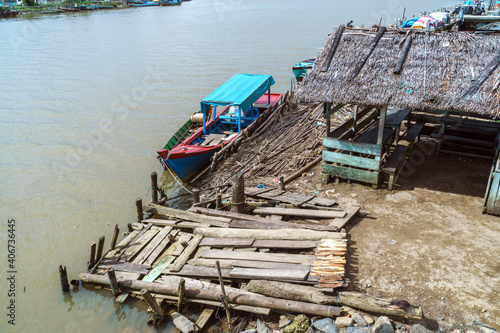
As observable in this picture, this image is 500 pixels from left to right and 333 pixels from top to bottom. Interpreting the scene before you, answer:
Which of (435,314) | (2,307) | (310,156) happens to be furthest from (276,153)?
(2,307)

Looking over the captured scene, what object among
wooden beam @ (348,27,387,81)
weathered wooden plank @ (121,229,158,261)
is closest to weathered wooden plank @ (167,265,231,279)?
weathered wooden plank @ (121,229,158,261)

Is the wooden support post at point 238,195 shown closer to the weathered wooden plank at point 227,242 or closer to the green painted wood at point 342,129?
the weathered wooden plank at point 227,242

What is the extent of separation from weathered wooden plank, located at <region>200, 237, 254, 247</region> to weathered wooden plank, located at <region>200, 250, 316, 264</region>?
0.74 feet

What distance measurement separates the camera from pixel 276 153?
1373cm

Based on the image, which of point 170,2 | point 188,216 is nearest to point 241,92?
point 188,216

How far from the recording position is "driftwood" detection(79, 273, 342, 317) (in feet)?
22.2

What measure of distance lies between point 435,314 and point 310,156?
24.0 ft

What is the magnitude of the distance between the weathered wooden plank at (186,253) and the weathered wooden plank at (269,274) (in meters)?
1.36

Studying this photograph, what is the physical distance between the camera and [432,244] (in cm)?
A: 835

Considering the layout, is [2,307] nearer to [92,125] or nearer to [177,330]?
[177,330]

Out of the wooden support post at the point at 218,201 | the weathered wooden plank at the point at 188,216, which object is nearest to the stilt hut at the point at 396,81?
the wooden support post at the point at 218,201

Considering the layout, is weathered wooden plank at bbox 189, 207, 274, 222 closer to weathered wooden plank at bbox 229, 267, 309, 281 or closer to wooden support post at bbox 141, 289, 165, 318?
weathered wooden plank at bbox 229, 267, 309, 281

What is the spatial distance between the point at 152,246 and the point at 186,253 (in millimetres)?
1222

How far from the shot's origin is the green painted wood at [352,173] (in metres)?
10.5
